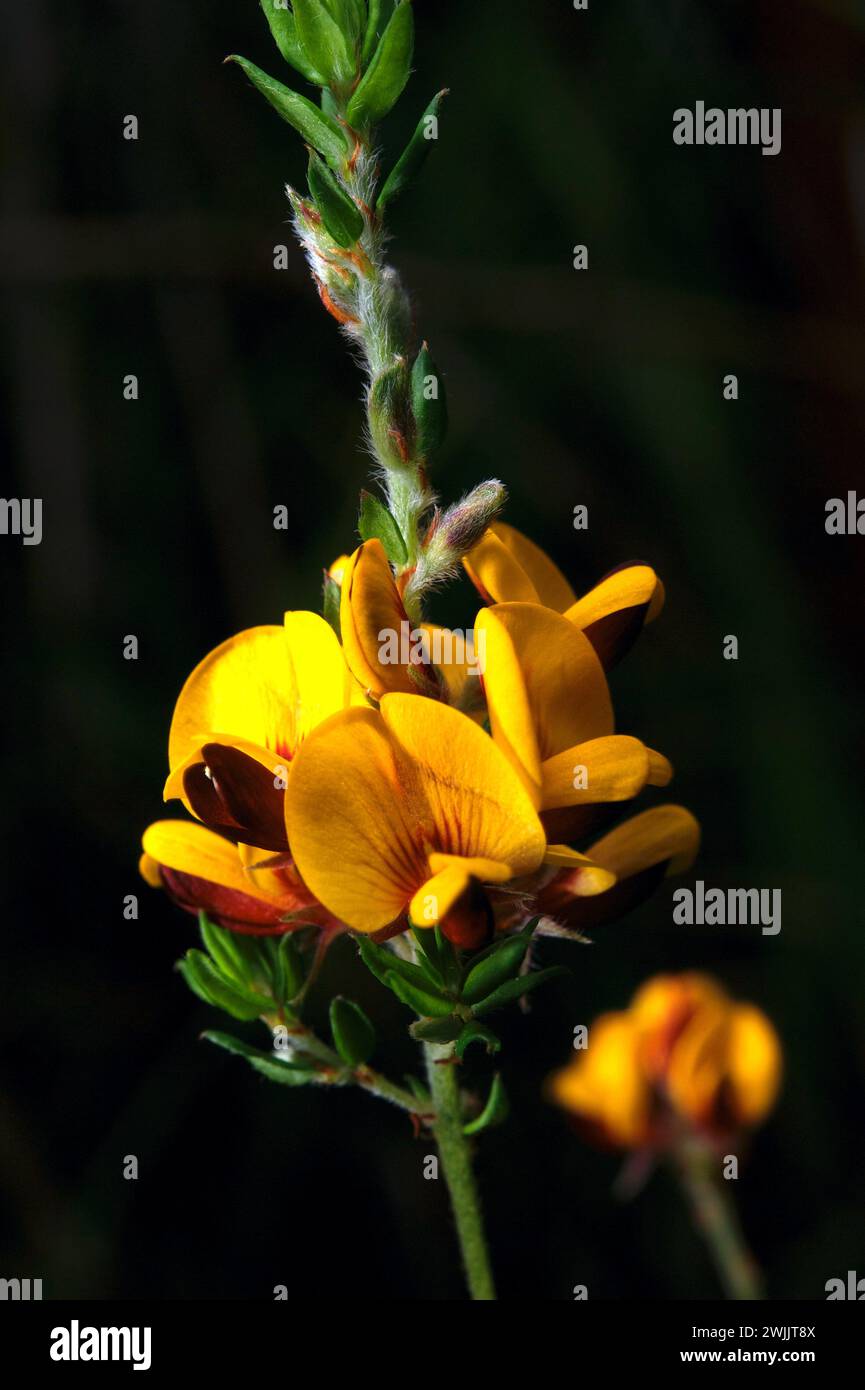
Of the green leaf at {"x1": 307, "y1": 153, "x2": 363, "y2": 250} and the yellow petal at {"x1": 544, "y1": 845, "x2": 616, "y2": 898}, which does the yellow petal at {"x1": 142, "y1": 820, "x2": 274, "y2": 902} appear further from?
the green leaf at {"x1": 307, "y1": 153, "x2": 363, "y2": 250}

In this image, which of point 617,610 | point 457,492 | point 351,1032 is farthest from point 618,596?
point 457,492

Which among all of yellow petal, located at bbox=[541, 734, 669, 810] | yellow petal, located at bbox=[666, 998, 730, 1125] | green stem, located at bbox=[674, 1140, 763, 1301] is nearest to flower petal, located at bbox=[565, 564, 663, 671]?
yellow petal, located at bbox=[541, 734, 669, 810]

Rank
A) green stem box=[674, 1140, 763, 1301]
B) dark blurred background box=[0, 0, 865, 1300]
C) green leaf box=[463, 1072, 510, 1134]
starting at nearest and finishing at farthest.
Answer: green leaf box=[463, 1072, 510, 1134], green stem box=[674, 1140, 763, 1301], dark blurred background box=[0, 0, 865, 1300]

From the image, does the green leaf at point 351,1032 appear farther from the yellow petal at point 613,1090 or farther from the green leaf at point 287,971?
Answer: the yellow petal at point 613,1090

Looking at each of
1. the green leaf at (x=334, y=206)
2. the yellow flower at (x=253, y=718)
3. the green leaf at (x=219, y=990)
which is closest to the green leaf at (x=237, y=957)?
the green leaf at (x=219, y=990)

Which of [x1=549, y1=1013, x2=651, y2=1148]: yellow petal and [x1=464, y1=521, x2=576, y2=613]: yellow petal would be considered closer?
[x1=464, y1=521, x2=576, y2=613]: yellow petal
